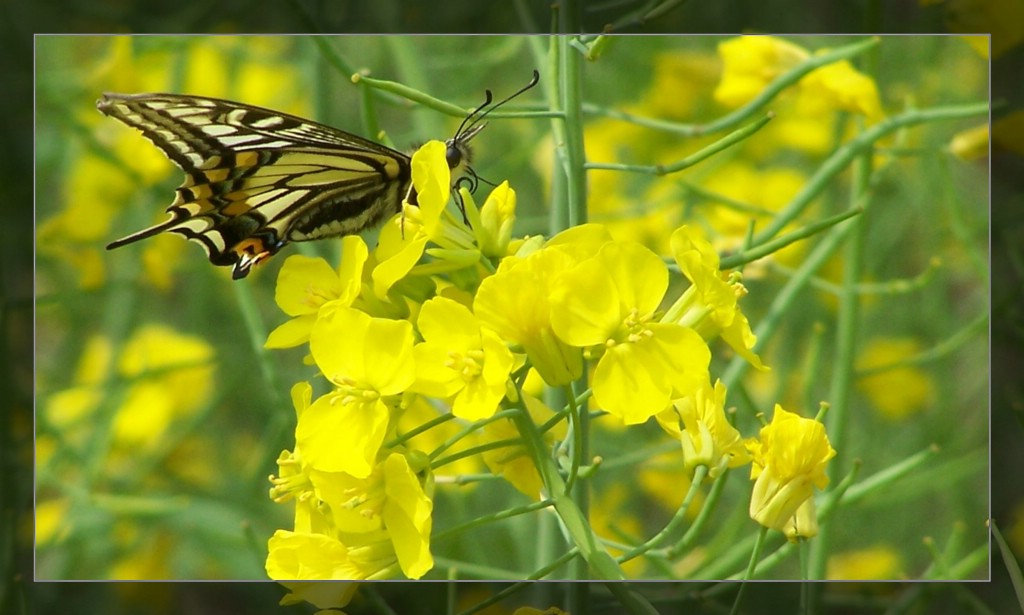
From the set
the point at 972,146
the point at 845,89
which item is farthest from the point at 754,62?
the point at 972,146

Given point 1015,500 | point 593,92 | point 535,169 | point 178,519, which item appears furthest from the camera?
point 593,92

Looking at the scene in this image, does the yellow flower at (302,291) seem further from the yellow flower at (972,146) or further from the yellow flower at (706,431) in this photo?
the yellow flower at (972,146)

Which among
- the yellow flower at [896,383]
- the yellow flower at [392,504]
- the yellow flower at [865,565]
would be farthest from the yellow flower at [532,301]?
the yellow flower at [896,383]

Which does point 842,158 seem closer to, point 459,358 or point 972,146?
point 972,146

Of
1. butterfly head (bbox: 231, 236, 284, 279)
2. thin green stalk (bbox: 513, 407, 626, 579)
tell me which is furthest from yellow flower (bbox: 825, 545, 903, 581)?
butterfly head (bbox: 231, 236, 284, 279)

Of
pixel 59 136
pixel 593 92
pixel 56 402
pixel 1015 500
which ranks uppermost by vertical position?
pixel 593 92

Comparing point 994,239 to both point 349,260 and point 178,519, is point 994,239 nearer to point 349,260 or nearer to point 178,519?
point 349,260

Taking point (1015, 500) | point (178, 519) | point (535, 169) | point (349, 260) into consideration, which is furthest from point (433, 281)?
point (535, 169)

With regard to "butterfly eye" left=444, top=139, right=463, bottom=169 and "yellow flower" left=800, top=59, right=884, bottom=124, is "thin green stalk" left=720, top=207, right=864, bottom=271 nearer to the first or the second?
"butterfly eye" left=444, top=139, right=463, bottom=169
